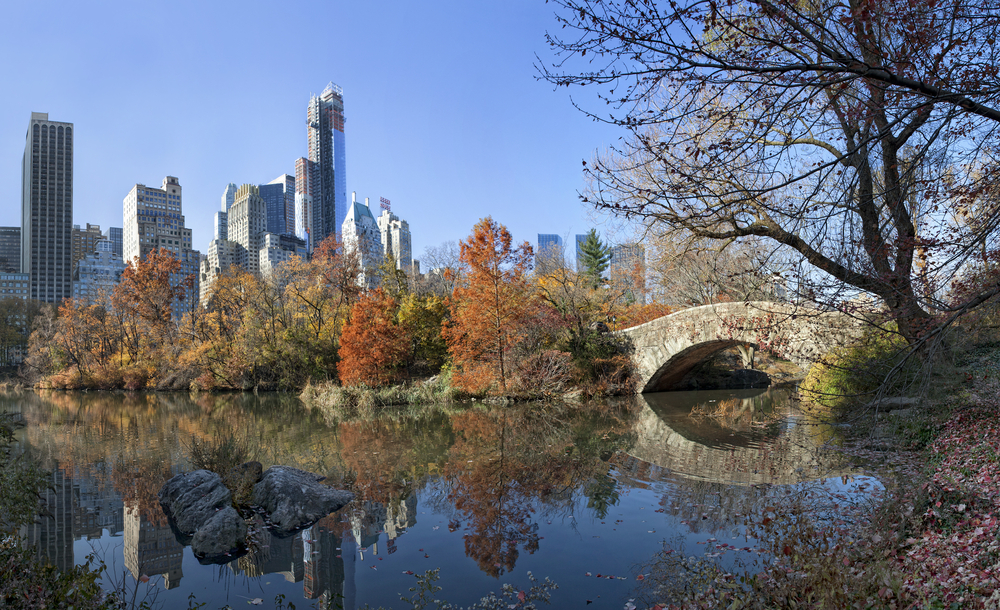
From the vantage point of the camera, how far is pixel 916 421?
7.50m

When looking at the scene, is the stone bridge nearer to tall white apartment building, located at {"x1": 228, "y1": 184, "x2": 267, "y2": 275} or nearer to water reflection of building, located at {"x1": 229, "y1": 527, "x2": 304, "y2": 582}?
water reflection of building, located at {"x1": 229, "y1": 527, "x2": 304, "y2": 582}

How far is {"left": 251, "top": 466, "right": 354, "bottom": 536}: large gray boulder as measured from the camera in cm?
613

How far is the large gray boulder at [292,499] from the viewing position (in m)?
6.13

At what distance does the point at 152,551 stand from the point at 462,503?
3.25 meters

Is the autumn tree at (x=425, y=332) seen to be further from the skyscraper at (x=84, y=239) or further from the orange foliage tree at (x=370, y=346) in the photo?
the skyscraper at (x=84, y=239)

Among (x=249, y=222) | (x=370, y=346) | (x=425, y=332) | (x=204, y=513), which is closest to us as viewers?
(x=204, y=513)

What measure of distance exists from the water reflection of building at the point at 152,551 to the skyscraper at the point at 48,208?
10121 cm

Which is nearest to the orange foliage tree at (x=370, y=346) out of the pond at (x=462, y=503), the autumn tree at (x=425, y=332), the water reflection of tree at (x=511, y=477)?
the autumn tree at (x=425, y=332)

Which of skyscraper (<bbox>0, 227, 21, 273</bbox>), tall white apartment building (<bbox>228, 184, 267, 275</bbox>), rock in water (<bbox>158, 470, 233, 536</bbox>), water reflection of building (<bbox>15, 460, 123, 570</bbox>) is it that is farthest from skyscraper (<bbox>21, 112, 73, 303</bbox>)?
rock in water (<bbox>158, 470, 233, 536</bbox>)

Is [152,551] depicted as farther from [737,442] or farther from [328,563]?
[737,442]

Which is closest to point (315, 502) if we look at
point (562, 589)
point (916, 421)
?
point (562, 589)

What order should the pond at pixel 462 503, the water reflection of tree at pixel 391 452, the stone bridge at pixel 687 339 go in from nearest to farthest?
1. the pond at pixel 462 503
2. the water reflection of tree at pixel 391 452
3. the stone bridge at pixel 687 339

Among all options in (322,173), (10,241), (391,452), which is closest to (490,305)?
(391,452)

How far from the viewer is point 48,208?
91312 millimetres
